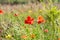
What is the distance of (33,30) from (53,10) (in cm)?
131

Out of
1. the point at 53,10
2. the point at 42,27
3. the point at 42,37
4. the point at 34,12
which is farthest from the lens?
the point at 34,12

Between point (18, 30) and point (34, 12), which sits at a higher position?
point (18, 30)

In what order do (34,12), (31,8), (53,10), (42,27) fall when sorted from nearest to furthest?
1. (53,10)
2. (42,27)
3. (34,12)
4. (31,8)

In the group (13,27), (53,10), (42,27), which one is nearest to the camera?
(53,10)

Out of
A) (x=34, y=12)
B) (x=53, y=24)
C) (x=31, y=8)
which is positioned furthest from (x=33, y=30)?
(x=31, y=8)

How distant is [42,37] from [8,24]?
756mm

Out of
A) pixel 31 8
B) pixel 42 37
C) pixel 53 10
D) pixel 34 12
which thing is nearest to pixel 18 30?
pixel 42 37

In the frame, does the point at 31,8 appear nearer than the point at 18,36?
No

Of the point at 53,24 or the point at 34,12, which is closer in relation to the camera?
the point at 53,24

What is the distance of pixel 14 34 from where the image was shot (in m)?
4.30

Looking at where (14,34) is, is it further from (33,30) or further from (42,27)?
(42,27)

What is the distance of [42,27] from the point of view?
4.96 metres

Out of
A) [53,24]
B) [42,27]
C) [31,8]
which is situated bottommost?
[31,8]

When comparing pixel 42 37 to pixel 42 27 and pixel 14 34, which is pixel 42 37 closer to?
pixel 14 34
